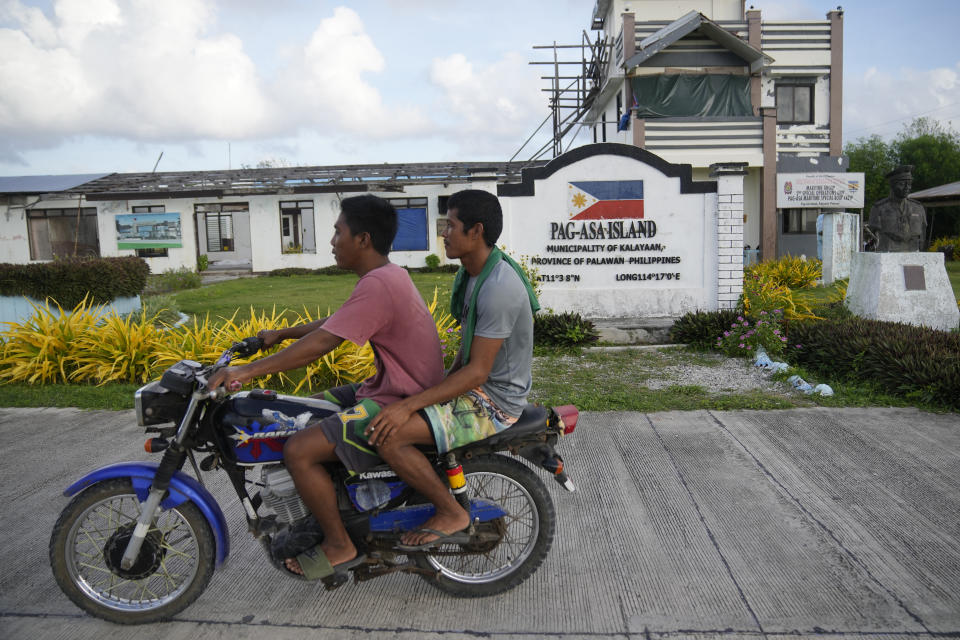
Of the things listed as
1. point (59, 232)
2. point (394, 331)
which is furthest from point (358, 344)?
point (59, 232)

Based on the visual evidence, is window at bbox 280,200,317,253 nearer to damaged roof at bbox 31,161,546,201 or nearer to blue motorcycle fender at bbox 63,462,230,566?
damaged roof at bbox 31,161,546,201

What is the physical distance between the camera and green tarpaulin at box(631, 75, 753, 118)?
67.2 ft

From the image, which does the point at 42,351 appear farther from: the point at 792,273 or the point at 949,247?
the point at 949,247

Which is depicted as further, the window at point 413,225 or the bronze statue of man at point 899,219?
the window at point 413,225

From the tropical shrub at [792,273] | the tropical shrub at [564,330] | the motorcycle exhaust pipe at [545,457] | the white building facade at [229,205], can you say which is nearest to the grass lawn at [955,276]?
the tropical shrub at [792,273]

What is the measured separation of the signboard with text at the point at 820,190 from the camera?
19328mm

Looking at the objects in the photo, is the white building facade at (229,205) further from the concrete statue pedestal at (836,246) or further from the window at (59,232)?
the concrete statue pedestal at (836,246)

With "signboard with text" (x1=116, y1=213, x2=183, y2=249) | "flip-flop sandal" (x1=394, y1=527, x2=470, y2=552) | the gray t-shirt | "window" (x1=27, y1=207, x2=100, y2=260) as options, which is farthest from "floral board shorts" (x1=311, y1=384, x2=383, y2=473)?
"window" (x1=27, y1=207, x2=100, y2=260)

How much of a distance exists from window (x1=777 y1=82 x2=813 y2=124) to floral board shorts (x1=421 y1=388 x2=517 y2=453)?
71.4ft

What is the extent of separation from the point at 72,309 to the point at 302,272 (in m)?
Result: 14.0

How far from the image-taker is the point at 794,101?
2189 cm

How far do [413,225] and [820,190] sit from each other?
1269 cm

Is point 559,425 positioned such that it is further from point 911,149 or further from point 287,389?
point 911,149

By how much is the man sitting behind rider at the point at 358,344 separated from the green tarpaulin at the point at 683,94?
18.9 m
